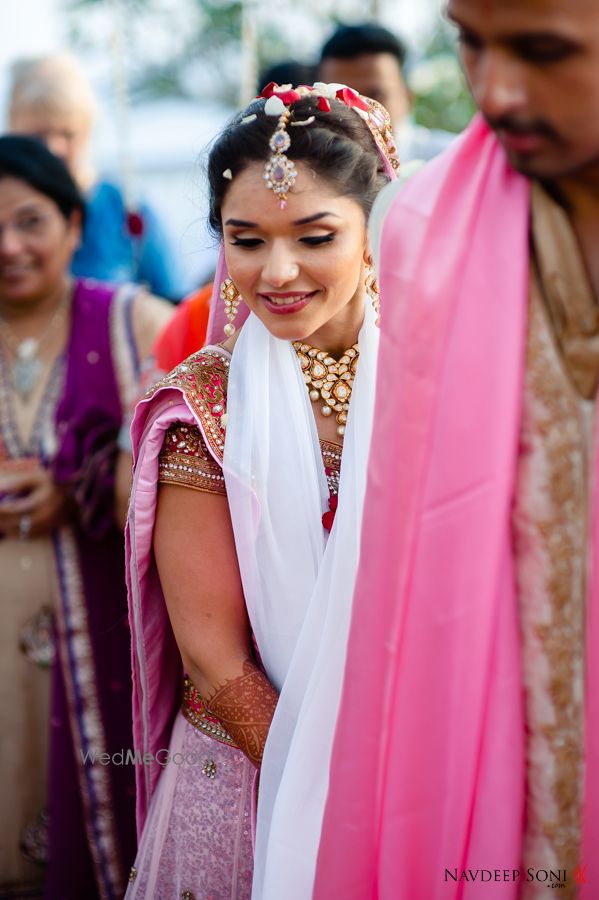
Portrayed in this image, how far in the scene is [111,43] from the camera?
442cm

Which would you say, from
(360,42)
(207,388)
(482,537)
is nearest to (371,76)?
(360,42)

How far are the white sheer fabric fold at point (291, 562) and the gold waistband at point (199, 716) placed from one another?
18 centimetres

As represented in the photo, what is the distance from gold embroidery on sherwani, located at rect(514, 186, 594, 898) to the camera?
1196mm

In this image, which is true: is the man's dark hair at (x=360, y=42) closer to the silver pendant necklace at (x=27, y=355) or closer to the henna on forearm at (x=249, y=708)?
the silver pendant necklace at (x=27, y=355)

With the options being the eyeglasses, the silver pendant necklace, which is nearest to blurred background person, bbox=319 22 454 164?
the eyeglasses

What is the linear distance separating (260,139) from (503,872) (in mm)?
1230

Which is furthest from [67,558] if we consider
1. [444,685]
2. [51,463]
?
[444,685]

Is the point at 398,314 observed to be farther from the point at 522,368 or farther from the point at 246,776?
the point at 246,776

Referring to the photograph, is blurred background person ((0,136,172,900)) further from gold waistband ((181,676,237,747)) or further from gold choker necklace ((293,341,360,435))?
gold choker necklace ((293,341,360,435))

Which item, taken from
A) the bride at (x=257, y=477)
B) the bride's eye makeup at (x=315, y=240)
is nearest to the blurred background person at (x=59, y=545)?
the bride at (x=257, y=477)

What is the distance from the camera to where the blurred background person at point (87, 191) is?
4242mm

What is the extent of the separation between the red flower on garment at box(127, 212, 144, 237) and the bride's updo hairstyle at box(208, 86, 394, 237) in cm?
245

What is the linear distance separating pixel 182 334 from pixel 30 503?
0.66 meters

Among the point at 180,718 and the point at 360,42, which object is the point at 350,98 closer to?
the point at 180,718
